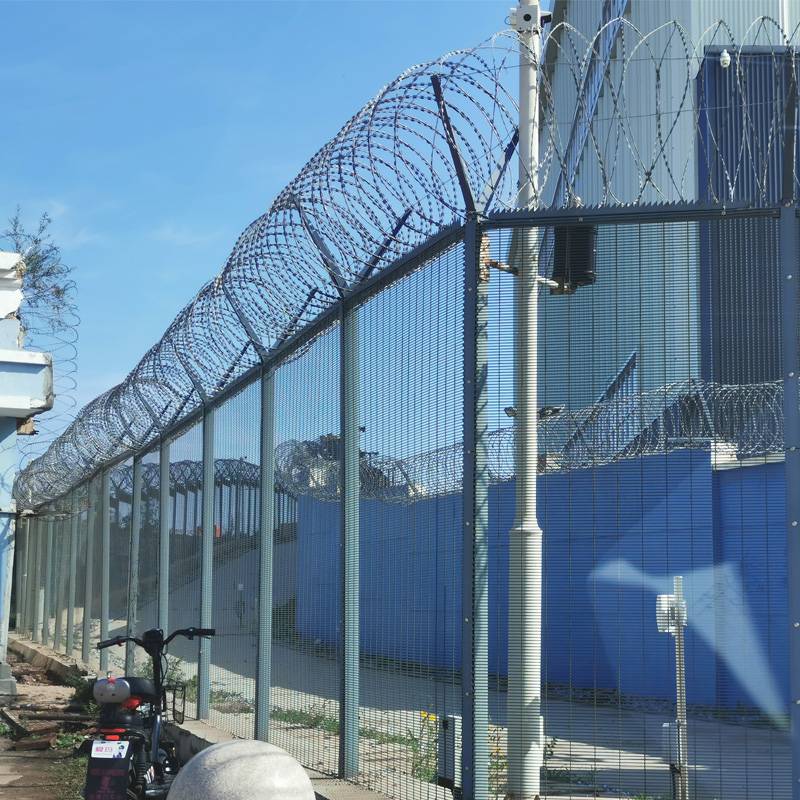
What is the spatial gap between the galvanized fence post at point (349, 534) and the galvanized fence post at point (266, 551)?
1.50m

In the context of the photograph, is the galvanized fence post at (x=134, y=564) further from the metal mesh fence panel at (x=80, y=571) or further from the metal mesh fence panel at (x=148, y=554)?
the metal mesh fence panel at (x=80, y=571)

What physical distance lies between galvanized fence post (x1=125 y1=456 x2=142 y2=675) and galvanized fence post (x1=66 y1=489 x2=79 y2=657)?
15.7ft

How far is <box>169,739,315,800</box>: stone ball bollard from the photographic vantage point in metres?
4.64

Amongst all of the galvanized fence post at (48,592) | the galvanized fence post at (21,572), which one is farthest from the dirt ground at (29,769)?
the galvanized fence post at (21,572)

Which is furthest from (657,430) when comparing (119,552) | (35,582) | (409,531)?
(35,582)

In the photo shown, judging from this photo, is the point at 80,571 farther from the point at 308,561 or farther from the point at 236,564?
the point at 308,561

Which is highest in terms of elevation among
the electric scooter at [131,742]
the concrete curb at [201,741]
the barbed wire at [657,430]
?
the barbed wire at [657,430]

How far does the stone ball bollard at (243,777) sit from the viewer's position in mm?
4645

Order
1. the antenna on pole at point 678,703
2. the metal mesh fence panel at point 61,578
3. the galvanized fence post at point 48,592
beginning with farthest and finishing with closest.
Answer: the galvanized fence post at point 48,592, the metal mesh fence panel at point 61,578, the antenna on pole at point 678,703

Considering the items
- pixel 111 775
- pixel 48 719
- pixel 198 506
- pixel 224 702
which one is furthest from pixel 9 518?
pixel 111 775

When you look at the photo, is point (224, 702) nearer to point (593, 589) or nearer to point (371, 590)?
point (371, 590)

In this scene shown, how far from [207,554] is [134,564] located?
150 inches

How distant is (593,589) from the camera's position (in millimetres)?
5242

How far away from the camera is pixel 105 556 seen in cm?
1552
